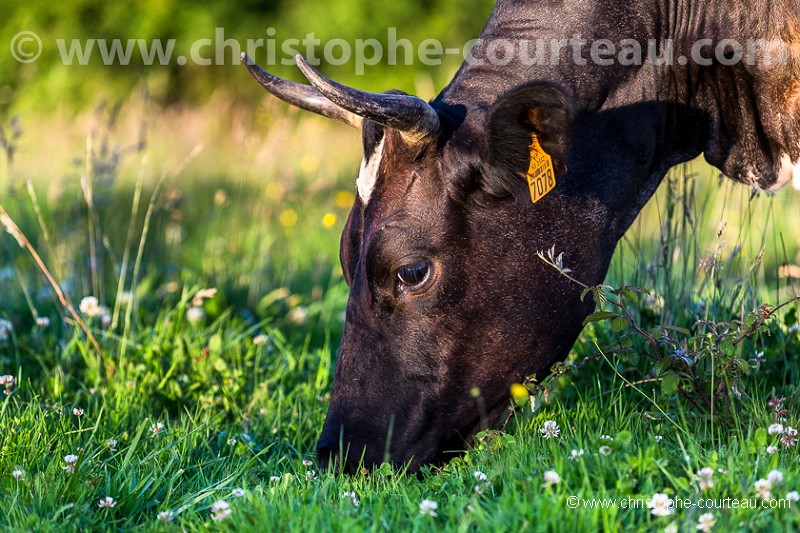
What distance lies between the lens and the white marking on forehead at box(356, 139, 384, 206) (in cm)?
361

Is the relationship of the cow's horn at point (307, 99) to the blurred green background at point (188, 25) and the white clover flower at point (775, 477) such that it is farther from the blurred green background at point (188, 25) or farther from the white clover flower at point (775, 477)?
the blurred green background at point (188, 25)

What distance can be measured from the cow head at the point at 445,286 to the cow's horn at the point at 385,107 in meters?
0.02

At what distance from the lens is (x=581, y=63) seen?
11.9 ft

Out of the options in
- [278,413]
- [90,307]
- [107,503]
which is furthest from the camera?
[90,307]

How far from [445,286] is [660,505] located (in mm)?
1124

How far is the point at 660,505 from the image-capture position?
8.80 ft

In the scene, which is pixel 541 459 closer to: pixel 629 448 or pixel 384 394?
pixel 629 448

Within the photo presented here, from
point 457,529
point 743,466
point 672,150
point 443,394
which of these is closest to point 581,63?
point 672,150

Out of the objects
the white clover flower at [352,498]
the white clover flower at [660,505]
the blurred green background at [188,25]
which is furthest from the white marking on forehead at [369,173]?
the blurred green background at [188,25]

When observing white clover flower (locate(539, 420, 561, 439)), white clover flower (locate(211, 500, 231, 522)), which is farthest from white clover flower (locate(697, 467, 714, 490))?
white clover flower (locate(211, 500, 231, 522))

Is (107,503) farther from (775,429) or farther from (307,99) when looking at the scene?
(775,429)

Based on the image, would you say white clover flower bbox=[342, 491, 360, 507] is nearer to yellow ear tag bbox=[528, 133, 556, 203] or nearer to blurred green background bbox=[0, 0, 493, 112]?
yellow ear tag bbox=[528, 133, 556, 203]

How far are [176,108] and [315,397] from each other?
1328 centimetres

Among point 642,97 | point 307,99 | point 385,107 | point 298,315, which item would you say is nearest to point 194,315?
point 298,315
